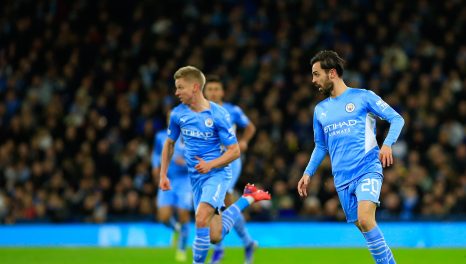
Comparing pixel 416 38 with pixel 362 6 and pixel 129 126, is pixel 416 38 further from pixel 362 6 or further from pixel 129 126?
pixel 129 126

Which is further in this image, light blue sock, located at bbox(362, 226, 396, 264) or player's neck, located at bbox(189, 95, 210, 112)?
player's neck, located at bbox(189, 95, 210, 112)

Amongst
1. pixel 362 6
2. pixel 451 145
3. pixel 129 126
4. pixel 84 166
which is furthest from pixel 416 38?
pixel 84 166

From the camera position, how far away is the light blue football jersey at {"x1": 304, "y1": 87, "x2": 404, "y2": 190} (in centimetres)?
755

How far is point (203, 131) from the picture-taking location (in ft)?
28.8

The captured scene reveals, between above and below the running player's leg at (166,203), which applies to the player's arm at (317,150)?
above

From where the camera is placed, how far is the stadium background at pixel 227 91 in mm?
16297

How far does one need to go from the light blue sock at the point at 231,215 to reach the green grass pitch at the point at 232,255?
2353 millimetres

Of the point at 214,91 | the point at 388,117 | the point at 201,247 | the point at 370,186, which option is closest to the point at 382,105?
the point at 388,117

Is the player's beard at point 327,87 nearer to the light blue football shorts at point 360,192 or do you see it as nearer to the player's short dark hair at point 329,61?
the player's short dark hair at point 329,61

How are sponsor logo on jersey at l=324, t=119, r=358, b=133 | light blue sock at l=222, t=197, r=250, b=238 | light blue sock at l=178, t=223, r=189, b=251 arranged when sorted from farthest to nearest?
1. light blue sock at l=178, t=223, r=189, b=251
2. light blue sock at l=222, t=197, r=250, b=238
3. sponsor logo on jersey at l=324, t=119, r=358, b=133

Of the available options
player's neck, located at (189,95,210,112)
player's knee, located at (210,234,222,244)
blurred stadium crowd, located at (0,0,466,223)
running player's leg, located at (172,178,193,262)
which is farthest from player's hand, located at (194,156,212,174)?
blurred stadium crowd, located at (0,0,466,223)

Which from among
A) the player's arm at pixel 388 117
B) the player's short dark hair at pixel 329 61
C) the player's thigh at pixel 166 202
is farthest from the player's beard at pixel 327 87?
the player's thigh at pixel 166 202

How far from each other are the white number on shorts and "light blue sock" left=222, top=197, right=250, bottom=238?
2029 millimetres

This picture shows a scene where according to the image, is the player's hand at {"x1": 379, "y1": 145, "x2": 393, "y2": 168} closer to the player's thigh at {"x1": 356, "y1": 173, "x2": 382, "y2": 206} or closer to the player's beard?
the player's thigh at {"x1": 356, "y1": 173, "x2": 382, "y2": 206}
